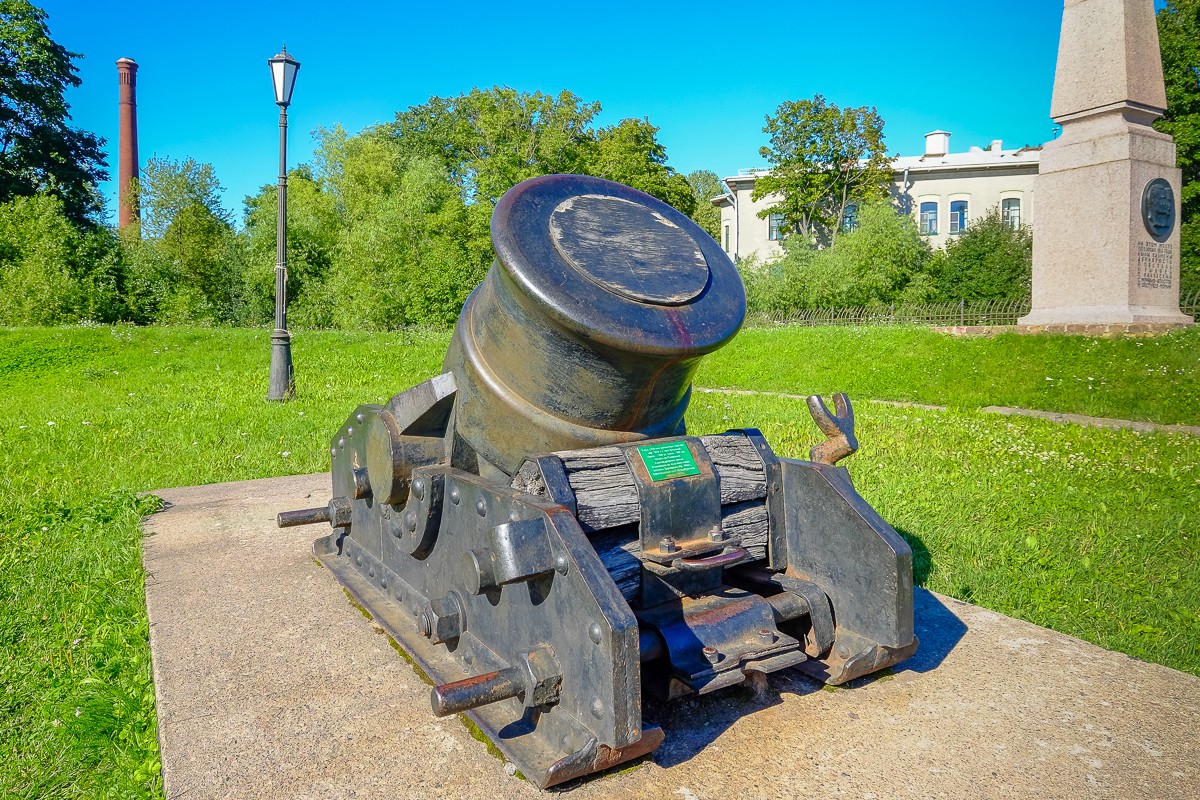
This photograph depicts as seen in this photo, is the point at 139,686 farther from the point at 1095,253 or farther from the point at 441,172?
the point at 441,172

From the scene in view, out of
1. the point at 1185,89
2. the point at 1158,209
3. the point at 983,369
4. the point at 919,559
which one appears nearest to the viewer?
the point at 919,559

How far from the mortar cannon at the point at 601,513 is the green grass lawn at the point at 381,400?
3.27ft

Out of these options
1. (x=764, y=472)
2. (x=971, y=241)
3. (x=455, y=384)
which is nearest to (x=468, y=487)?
(x=455, y=384)

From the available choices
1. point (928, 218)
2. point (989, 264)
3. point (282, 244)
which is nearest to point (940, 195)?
point (928, 218)

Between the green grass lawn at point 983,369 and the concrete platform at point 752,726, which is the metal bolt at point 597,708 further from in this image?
the green grass lawn at point 983,369

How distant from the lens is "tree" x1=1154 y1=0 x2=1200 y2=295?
1160 inches

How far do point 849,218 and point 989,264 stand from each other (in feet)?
24.4

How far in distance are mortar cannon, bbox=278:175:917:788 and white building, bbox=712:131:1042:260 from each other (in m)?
35.8

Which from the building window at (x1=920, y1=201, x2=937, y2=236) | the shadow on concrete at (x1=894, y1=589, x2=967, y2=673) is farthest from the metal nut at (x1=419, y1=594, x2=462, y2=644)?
the building window at (x1=920, y1=201, x2=937, y2=236)

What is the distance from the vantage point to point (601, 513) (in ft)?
7.29

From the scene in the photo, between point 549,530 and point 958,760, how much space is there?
1.21 m

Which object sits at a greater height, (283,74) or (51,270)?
(283,74)

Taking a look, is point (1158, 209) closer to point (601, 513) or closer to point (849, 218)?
point (601, 513)

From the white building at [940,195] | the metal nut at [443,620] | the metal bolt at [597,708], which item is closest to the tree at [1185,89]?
the white building at [940,195]
